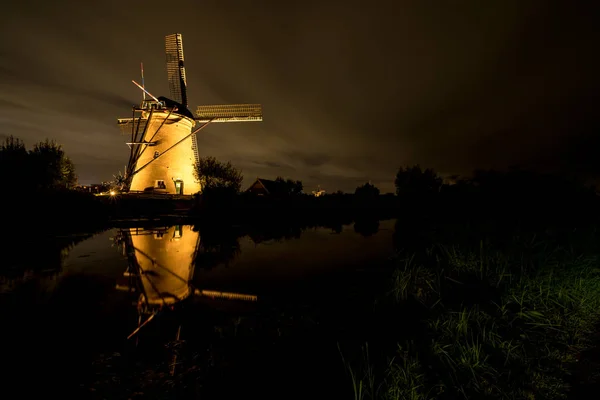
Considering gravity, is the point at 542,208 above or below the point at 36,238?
above

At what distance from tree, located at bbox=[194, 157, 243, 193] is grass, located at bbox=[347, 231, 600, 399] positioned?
3175cm

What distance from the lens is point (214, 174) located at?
35.9 m

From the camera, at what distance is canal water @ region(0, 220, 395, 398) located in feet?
10.9

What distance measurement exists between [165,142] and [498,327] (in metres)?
34.3

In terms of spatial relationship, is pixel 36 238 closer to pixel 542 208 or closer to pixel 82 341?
pixel 82 341

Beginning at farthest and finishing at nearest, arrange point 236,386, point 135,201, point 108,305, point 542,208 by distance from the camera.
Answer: point 135,201 < point 542,208 < point 108,305 < point 236,386

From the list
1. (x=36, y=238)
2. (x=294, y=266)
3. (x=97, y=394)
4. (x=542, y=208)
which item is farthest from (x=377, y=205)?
(x=97, y=394)

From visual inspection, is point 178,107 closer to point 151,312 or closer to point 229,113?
point 229,113

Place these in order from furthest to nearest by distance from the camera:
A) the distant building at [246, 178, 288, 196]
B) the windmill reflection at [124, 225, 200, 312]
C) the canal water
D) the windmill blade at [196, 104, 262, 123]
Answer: the distant building at [246, 178, 288, 196]
the windmill blade at [196, 104, 262, 123]
the windmill reflection at [124, 225, 200, 312]
the canal water

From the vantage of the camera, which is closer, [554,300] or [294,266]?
[554,300]

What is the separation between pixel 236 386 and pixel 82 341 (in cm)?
291

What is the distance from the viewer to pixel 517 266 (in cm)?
570

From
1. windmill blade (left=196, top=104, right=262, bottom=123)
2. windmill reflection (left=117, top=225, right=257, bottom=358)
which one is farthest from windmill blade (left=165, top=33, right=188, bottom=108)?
windmill reflection (left=117, top=225, right=257, bottom=358)

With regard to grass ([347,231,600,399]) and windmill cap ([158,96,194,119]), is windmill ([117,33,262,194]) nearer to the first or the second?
windmill cap ([158,96,194,119])
